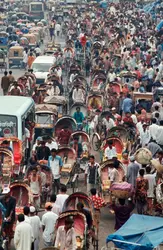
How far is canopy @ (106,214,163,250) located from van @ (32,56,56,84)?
67.3 feet

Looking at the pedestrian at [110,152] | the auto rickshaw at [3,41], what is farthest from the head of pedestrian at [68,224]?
the auto rickshaw at [3,41]

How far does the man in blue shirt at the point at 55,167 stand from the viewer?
19447mm

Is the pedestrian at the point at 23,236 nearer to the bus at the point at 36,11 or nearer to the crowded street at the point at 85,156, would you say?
the crowded street at the point at 85,156

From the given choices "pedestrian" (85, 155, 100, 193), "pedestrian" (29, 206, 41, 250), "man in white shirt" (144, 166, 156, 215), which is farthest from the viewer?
"pedestrian" (85, 155, 100, 193)

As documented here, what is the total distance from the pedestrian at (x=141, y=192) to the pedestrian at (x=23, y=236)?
3857 mm

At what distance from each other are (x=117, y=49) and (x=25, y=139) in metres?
21.9

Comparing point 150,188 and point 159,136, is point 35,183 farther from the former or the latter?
point 159,136

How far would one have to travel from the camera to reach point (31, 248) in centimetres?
1477

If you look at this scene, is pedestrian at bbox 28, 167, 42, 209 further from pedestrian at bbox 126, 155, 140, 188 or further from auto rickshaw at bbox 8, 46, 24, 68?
auto rickshaw at bbox 8, 46, 24, 68

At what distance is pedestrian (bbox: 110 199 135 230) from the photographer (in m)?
17.4

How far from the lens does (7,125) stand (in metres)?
21.7

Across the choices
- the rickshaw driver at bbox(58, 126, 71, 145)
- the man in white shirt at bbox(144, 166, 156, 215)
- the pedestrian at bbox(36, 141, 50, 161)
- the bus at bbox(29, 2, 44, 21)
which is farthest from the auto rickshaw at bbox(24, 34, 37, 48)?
the man in white shirt at bbox(144, 166, 156, 215)

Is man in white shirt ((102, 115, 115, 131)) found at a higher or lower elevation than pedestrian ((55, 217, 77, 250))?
lower

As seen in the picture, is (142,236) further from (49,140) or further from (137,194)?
(49,140)
